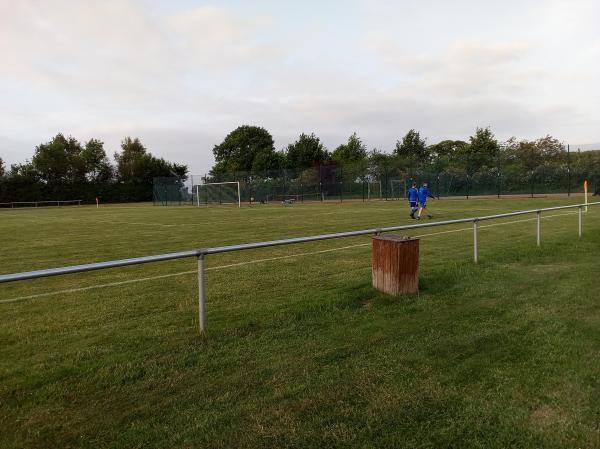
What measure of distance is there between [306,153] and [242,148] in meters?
16.9

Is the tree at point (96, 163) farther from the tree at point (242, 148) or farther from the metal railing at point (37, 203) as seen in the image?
the tree at point (242, 148)

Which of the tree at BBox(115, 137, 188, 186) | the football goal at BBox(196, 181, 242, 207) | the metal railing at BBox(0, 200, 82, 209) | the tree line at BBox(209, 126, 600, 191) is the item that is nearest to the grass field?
the tree line at BBox(209, 126, 600, 191)

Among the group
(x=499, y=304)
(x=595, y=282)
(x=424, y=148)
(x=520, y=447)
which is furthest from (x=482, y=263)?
(x=424, y=148)

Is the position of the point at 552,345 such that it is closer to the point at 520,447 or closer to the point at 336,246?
the point at 520,447

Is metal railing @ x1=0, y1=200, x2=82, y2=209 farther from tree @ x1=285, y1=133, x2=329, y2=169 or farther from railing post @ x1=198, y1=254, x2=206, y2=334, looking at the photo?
railing post @ x1=198, y1=254, x2=206, y2=334

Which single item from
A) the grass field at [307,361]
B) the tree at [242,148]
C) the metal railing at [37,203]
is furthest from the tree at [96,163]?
the grass field at [307,361]

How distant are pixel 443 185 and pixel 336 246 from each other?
3137 cm

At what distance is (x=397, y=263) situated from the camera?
20.9 feet

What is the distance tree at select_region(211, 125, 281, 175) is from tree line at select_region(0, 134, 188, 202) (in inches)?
321

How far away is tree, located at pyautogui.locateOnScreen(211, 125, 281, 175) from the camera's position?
8769cm

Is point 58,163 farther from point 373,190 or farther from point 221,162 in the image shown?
point 373,190

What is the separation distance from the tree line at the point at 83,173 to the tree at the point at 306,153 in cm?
2163

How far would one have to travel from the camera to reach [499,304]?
596 centimetres

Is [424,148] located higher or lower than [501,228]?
higher
